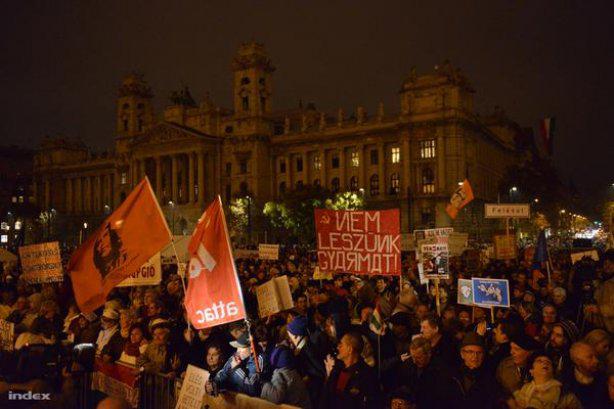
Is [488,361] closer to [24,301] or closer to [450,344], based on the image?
[450,344]

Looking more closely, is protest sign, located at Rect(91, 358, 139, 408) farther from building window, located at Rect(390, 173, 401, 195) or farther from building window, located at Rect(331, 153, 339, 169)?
building window, located at Rect(331, 153, 339, 169)

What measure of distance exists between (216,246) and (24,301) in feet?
19.9

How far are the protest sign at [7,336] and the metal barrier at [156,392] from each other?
7.89 feet

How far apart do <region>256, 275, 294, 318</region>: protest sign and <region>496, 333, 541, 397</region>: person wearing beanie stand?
381cm

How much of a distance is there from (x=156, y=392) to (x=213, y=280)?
1169mm

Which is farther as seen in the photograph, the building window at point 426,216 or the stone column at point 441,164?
the building window at point 426,216

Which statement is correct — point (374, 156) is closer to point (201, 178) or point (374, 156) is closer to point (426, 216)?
point (426, 216)

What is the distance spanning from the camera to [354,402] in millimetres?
5340

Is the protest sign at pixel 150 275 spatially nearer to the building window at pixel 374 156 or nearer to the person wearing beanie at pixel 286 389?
the person wearing beanie at pixel 286 389

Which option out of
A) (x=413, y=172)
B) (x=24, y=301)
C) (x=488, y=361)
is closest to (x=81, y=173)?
(x=413, y=172)

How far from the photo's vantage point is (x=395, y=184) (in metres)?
69.1

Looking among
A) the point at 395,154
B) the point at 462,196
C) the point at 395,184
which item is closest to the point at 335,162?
the point at 395,154

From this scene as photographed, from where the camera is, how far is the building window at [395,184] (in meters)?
68.6

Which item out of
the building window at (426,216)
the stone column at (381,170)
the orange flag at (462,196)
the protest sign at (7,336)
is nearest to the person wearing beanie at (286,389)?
the protest sign at (7,336)
